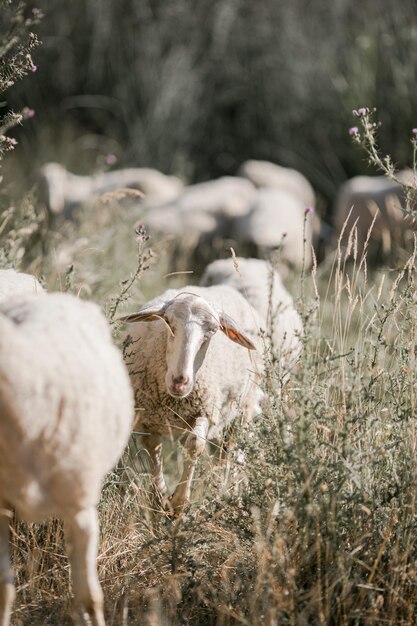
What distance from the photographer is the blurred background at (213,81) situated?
11.6 metres

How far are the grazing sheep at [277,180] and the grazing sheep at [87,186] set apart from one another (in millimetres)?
947

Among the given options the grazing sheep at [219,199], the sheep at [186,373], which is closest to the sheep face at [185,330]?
the sheep at [186,373]

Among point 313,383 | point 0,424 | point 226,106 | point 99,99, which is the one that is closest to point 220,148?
point 226,106

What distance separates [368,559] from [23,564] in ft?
4.17

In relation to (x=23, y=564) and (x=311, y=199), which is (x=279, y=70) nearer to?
(x=311, y=199)

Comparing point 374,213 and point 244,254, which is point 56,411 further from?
point 374,213

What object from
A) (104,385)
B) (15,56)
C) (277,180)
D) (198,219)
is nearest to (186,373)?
(104,385)

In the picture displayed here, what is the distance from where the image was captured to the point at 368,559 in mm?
3043

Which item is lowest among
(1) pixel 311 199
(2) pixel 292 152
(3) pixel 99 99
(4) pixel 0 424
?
(4) pixel 0 424

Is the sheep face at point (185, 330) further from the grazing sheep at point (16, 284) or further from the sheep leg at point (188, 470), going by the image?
the grazing sheep at point (16, 284)

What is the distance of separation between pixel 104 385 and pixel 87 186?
6.85 metres

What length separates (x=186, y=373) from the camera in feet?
11.8

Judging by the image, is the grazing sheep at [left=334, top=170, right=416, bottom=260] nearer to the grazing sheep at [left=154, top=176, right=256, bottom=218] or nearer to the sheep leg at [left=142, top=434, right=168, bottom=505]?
the grazing sheep at [left=154, top=176, right=256, bottom=218]

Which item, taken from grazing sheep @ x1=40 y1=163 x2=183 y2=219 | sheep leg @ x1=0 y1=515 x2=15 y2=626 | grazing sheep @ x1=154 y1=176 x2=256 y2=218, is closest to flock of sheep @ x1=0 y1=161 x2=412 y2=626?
sheep leg @ x1=0 y1=515 x2=15 y2=626
